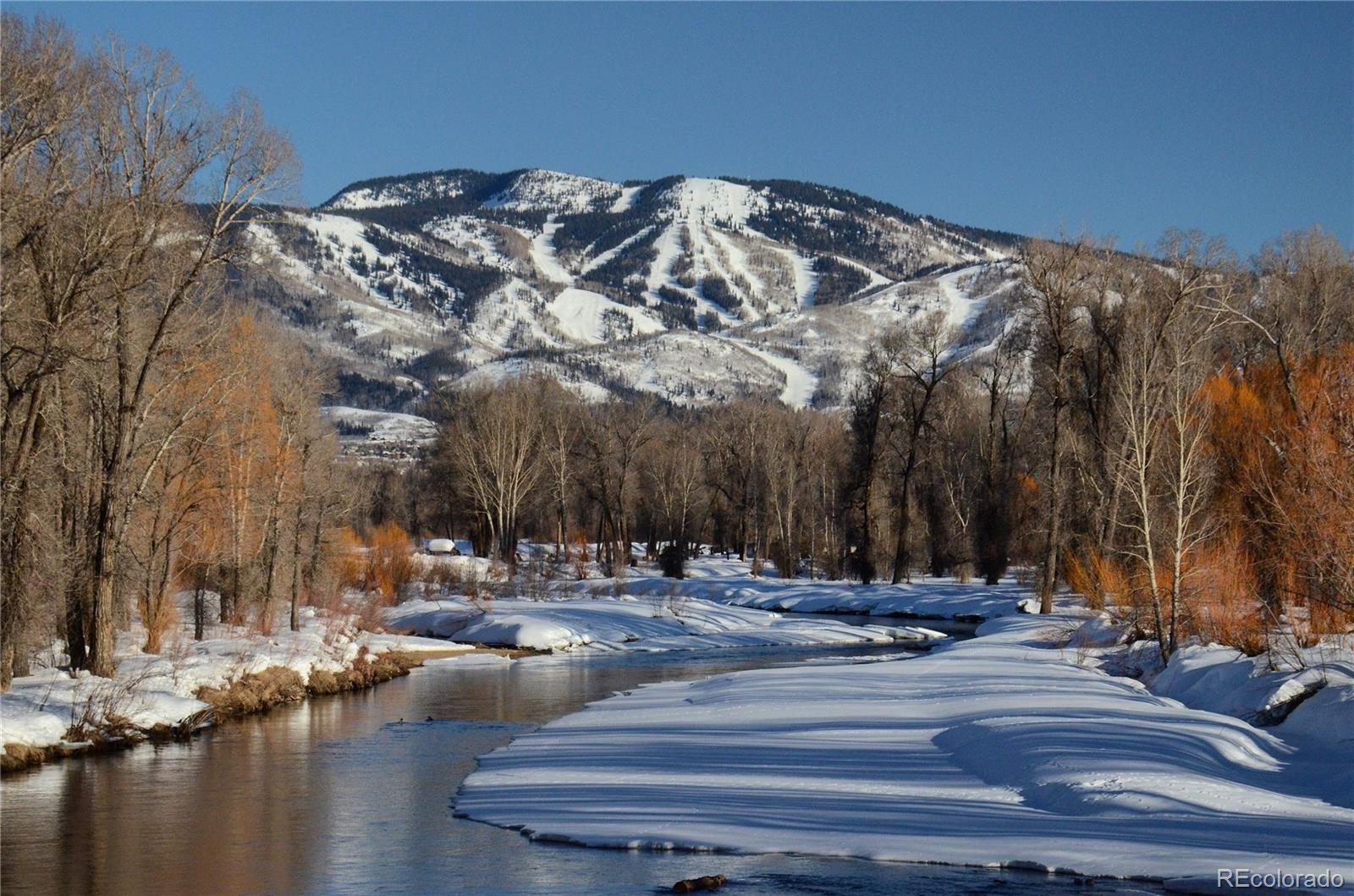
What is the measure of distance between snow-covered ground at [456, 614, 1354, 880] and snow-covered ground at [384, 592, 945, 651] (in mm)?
20266

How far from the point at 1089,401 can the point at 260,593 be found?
32010 millimetres

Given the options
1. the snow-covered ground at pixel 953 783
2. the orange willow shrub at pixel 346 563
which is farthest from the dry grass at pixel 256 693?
the orange willow shrub at pixel 346 563

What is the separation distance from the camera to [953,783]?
16281 mm

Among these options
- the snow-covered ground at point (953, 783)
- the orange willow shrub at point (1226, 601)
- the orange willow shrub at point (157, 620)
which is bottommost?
the snow-covered ground at point (953, 783)

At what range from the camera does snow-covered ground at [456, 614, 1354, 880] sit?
43.1 ft

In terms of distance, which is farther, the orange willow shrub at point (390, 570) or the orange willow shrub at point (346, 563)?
the orange willow shrub at point (390, 570)

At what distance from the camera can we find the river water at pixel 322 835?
12633 millimetres

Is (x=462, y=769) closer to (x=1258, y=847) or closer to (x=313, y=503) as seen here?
(x=1258, y=847)

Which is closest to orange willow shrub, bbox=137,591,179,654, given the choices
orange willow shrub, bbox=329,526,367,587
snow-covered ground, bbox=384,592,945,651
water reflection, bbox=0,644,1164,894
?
water reflection, bbox=0,644,1164,894

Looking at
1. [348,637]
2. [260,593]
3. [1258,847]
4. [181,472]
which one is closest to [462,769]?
[1258,847]

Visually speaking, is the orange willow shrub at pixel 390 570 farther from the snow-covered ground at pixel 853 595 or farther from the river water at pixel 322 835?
the river water at pixel 322 835

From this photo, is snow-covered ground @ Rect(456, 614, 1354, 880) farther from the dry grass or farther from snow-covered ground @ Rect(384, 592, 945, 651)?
snow-covered ground @ Rect(384, 592, 945, 651)

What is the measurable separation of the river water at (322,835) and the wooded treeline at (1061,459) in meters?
11.5

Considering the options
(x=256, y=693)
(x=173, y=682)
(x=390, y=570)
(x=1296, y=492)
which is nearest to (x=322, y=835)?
(x=173, y=682)
